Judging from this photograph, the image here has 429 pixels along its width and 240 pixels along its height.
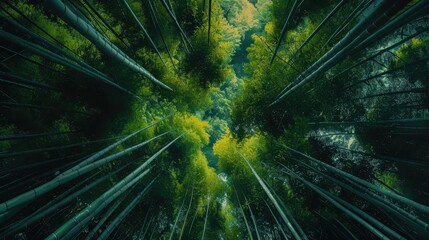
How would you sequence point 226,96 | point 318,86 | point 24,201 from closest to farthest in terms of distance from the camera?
point 24,201, point 318,86, point 226,96

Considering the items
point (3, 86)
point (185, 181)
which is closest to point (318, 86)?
point (185, 181)

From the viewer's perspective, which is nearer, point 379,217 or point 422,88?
point 422,88

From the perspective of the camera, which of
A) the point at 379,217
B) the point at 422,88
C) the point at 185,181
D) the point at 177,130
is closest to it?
the point at 422,88

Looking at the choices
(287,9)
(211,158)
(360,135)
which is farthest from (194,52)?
(211,158)

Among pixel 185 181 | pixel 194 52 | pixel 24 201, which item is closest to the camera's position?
pixel 24 201

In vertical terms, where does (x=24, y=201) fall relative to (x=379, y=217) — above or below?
above

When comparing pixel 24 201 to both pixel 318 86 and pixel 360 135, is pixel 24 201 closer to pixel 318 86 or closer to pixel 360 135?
pixel 318 86

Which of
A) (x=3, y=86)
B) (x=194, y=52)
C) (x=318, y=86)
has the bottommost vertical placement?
(x=3, y=86)

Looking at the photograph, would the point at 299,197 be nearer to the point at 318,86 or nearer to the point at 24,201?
the point at 318,86

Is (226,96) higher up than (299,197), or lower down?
higher up
